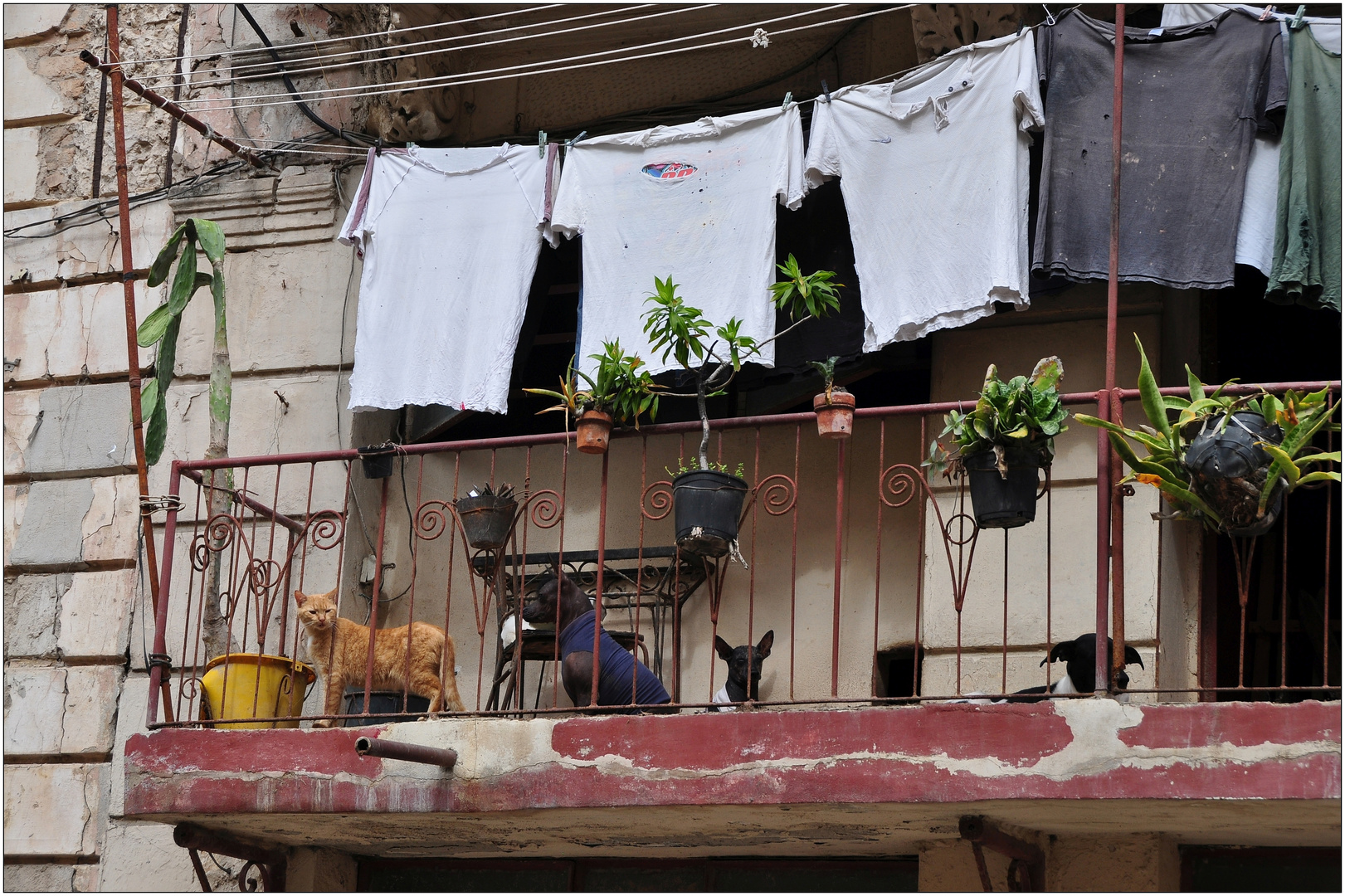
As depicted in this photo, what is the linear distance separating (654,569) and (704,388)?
1.71m

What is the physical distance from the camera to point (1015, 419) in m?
5.97

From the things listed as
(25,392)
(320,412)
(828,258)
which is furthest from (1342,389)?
(25,392)

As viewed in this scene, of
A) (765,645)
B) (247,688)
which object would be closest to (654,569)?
(765,645)

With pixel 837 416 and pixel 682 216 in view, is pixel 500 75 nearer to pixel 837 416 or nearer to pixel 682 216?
pixel 682 216

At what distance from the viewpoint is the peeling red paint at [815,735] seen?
5676 millimetres

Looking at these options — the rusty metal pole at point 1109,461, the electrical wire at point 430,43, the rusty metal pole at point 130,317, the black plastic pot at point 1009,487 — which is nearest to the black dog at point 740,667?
the black plastic pot at point 1009,487

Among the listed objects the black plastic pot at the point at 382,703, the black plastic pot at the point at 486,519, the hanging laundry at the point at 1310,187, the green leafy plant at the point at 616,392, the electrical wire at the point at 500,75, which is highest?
the electrical wire at the point at 500,75

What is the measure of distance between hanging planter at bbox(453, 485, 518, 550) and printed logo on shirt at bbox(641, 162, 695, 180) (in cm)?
180

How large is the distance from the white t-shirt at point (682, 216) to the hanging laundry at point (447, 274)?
0.28 metres

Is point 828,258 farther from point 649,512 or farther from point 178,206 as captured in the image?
point 178,206

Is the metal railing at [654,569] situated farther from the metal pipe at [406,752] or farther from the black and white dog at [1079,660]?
the metal pipe at [406,752]

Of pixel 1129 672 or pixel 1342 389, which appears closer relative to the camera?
pixel 1342 389

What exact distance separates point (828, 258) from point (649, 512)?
1.61 m

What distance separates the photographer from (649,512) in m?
8.21
